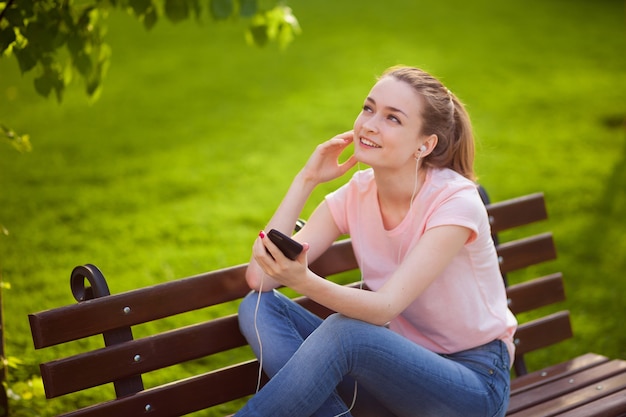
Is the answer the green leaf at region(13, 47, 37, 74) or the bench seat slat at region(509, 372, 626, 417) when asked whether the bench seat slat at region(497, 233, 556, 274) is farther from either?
the green leaf at region(13, 47, 37, 74)

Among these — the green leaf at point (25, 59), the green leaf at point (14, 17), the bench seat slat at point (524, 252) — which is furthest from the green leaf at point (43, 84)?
the bench seat slat at point (524, 252)

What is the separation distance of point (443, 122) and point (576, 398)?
1.18 metres

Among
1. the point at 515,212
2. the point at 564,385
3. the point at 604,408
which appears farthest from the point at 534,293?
the point at 604,408

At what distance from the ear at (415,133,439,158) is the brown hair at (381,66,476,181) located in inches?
0.8

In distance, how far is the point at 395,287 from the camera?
2.90 metres

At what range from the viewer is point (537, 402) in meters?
3.39

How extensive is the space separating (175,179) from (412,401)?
4979 mm

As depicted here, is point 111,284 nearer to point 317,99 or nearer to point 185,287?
point 185,287

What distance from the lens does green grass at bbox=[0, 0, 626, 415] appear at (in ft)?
19.7

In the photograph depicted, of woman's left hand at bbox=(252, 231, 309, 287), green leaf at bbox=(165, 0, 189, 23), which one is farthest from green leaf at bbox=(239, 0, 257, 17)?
woman's left hand at bbox=(252, 231, 309, 287)

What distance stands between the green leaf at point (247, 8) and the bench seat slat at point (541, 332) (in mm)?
1790

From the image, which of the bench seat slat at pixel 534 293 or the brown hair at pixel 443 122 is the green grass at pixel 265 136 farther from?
the brown hair at pixel 443 122

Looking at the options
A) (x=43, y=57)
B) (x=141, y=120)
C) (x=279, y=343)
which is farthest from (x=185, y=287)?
(x=141, y=120)

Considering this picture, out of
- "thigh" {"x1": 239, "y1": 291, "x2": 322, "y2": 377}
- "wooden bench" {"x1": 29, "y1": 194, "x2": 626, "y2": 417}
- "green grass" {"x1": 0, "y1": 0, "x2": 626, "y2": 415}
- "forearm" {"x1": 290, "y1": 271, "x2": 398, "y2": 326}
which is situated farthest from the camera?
"green grass" {"x1": 0, "y1": 0, "x2": 626, "y2": 415}
